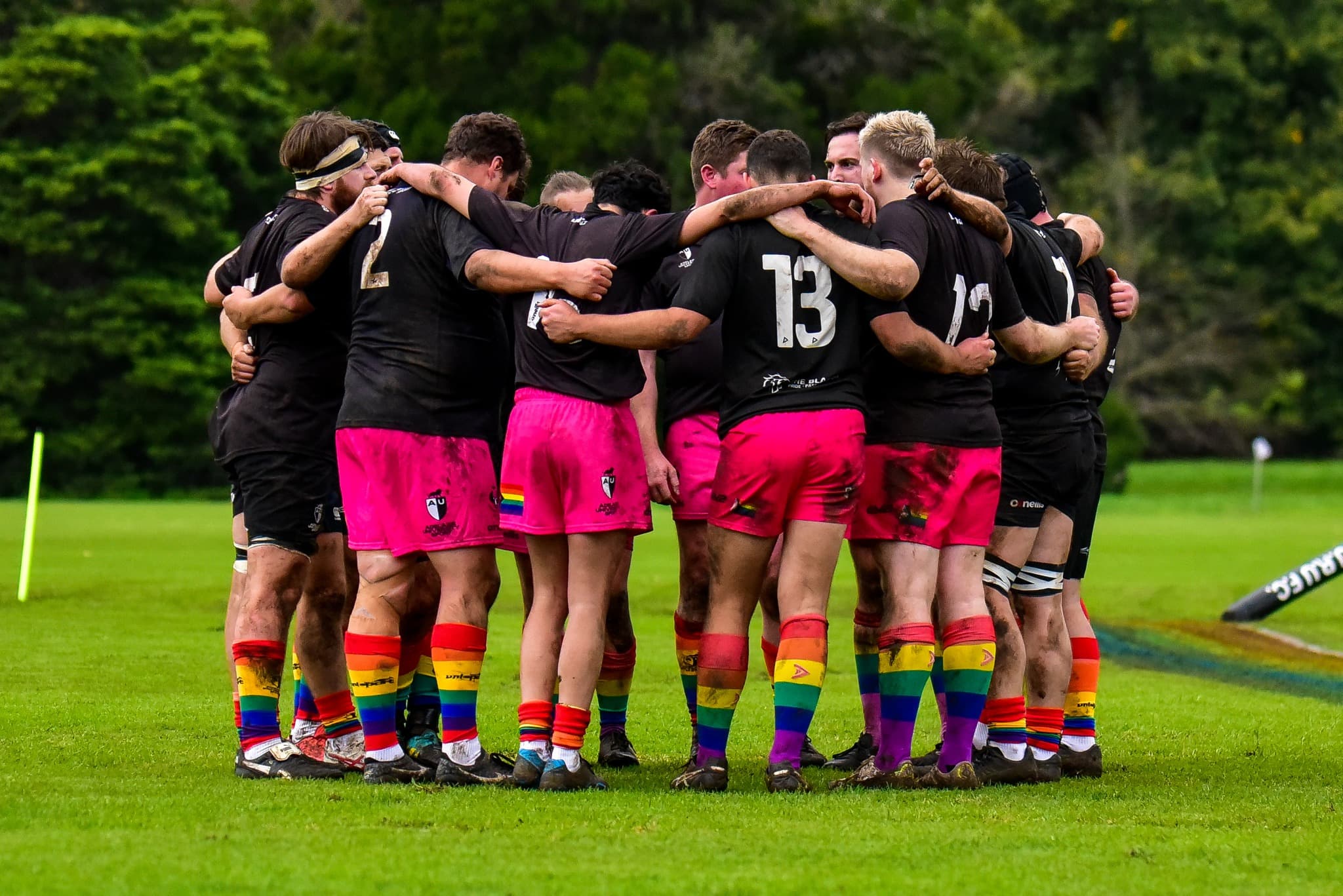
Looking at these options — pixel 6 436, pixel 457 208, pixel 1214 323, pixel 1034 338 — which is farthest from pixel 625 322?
pixel 1214 323

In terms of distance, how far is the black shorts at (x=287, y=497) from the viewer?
24.0ft

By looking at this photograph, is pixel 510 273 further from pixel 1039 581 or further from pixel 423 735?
pixel 1039 581

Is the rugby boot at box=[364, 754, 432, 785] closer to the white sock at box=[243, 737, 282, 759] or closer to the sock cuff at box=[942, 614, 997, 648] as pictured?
the white sock at box=[243, 737, 282, 759]

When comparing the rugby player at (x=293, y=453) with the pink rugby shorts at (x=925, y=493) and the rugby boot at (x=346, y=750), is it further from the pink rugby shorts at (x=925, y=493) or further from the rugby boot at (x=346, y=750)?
the pink rugby shorts at (x=925, y=493)

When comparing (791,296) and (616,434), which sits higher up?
(791,296)

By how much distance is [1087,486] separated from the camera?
8.01m

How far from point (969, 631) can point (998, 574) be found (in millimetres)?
617

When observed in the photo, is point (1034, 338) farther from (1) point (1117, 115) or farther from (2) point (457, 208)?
(1) point (1117, 115)

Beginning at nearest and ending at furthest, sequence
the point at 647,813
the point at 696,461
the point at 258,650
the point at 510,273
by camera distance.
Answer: the point at 647,813 < the point at 510,273 < the point at 258,650 < the point at 696,461

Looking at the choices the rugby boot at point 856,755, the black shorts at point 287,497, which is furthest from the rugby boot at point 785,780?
the black shorts at point 287,497

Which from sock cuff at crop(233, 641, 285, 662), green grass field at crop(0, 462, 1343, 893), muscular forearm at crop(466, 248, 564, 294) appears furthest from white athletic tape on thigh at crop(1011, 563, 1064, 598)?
sock cuff at crop(233, 641, 285, 662)

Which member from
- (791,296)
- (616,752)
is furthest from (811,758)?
(791,296)

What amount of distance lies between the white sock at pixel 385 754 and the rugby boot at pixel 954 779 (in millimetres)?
2043

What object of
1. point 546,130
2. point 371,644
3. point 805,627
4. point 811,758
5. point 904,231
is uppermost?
point 546,130
